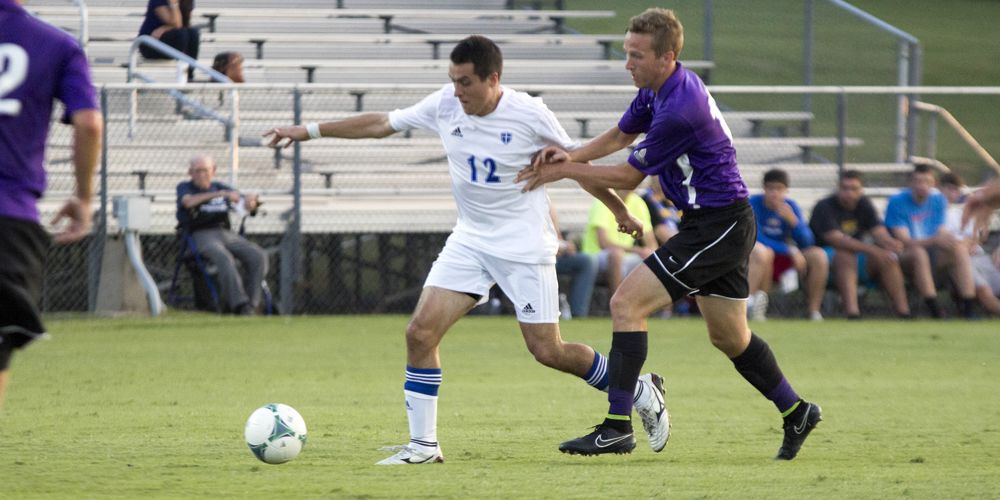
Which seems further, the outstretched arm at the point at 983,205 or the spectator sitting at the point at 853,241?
the spectator sitting at the point at 853,241

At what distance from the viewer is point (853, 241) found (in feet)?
52.6

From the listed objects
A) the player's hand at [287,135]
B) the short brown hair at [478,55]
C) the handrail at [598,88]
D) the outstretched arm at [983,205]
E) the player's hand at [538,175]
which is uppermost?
the short brown hair at [478,55]

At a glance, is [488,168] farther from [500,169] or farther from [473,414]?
[473,414]

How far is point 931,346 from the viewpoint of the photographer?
13.7m

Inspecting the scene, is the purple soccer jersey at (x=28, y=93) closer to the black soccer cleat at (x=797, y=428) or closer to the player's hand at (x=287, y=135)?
the player's hand at (x=287, y=135)

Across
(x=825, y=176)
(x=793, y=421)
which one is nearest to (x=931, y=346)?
(x=825, y=176)

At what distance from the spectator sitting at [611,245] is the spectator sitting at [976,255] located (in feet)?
11.4

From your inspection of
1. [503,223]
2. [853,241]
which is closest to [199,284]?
[853,241]

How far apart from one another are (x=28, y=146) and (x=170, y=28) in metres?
13.1

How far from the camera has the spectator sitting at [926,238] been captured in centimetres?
1631

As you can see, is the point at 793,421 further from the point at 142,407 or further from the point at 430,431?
the point at 142,407

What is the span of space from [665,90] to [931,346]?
7508mm

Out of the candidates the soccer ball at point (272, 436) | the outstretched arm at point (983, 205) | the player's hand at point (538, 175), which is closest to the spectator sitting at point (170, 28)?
the player's hand at point (538, 175)

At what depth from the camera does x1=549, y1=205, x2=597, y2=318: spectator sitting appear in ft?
51.7
